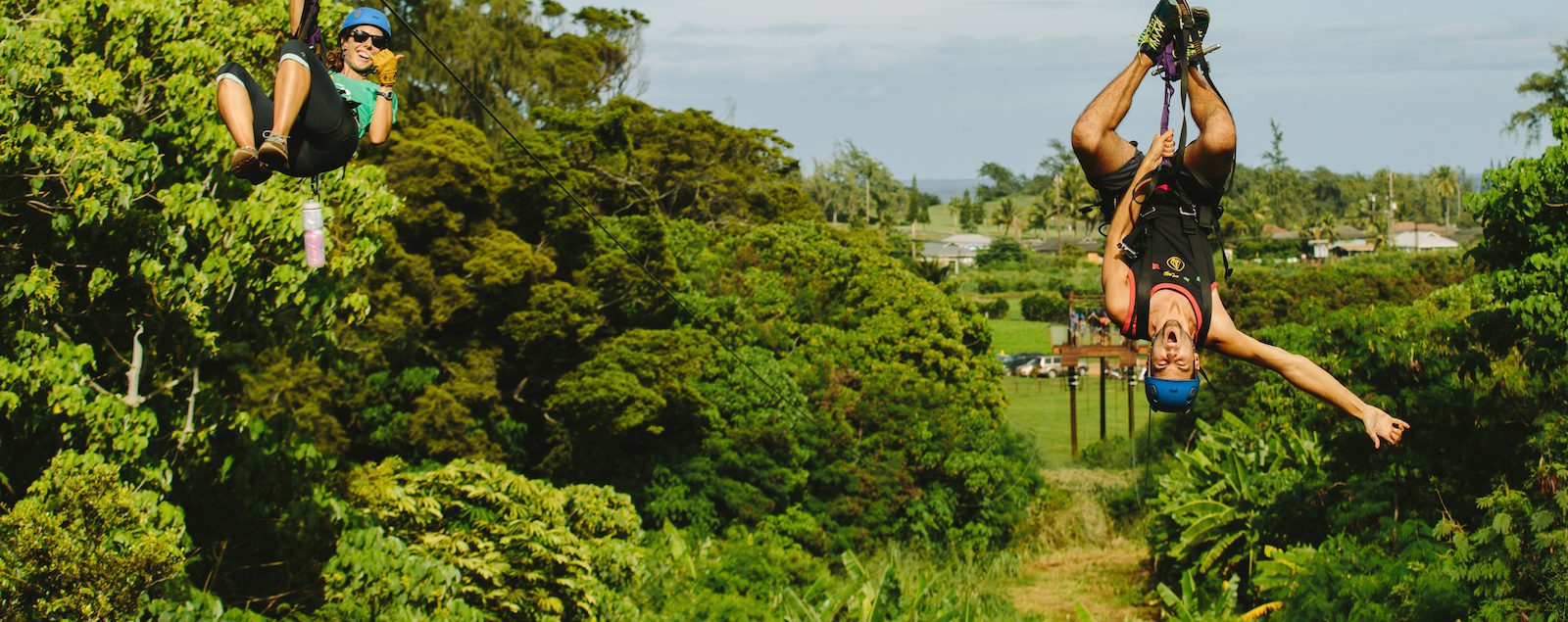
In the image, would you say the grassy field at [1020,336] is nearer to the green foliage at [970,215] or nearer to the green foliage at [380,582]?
the green foliage at [380,582]

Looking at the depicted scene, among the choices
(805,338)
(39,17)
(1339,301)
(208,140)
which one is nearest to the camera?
(39,17)

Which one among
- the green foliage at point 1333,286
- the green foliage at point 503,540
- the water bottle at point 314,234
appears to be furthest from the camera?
the green foliage at point 1333,286

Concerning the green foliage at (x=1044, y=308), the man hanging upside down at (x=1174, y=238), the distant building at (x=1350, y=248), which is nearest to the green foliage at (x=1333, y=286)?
the green foliage at (x=1044, y=308)

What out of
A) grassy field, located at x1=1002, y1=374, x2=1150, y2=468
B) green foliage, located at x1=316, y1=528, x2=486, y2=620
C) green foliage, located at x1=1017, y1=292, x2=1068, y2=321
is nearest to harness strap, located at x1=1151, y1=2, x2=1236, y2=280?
green foliage, located at x1=316, y1=528, x2=486, y2=620

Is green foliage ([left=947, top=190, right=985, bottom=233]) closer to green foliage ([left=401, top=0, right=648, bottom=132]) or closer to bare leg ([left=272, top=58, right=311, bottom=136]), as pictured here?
green foliage ([left=401, top=0, right=648, bottom=132])

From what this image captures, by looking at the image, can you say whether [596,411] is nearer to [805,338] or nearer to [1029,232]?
[805,338]

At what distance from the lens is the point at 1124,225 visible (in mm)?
5223

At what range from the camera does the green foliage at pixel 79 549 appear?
30.9 ft

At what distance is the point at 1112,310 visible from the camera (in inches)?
202

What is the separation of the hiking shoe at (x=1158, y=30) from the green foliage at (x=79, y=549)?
7.56 metres

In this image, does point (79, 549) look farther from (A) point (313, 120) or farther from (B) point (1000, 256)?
(B) point (1000, 256)

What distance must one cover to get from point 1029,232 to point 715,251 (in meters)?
85.4

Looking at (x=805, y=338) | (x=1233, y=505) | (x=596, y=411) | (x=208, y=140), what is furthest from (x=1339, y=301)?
(x=208, y=140)

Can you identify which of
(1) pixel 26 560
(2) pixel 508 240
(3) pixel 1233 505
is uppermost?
(2) pixel 508 240
